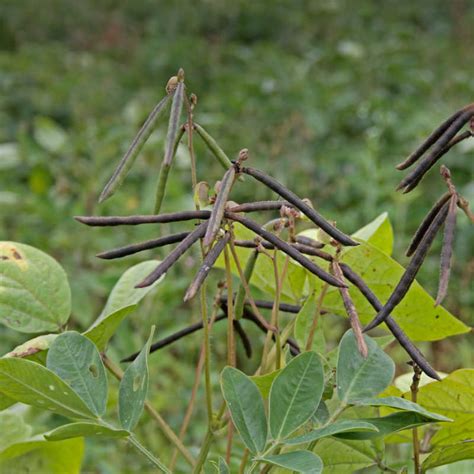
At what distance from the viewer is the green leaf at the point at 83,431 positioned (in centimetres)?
44

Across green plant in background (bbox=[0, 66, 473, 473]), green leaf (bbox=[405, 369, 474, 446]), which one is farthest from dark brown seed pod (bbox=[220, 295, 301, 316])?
green leaf (bbox=[405, 369, 474, 446])

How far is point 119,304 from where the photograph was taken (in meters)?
0.61

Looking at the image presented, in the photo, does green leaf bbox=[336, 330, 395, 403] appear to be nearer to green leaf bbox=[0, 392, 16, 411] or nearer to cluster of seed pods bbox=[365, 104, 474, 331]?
cluster of seed pods bbox=[365, 104, 474, 331]

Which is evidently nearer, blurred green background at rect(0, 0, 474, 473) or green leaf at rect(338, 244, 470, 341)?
green leaf at rect(338, 244, 470, 341)

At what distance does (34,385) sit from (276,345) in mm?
144

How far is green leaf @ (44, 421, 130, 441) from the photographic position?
44 cm

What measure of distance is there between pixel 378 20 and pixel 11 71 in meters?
2.25

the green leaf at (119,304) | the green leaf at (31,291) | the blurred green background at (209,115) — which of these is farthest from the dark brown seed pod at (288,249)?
the blurred green background at (209,115)

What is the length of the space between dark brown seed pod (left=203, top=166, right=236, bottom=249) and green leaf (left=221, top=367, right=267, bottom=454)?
8cm

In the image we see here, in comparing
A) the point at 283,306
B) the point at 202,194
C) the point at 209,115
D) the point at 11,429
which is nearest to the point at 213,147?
the point at 202,194

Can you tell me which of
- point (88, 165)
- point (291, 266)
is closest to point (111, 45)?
point (88, 165)

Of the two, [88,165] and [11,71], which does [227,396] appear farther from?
[11,71]

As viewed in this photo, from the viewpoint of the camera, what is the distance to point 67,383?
1.60 ft

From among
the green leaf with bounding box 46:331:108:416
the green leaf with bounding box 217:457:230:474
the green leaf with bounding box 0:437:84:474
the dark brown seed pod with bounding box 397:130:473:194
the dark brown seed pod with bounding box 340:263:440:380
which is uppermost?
the dark brown seed pod with bounding box 397:130:473:194
